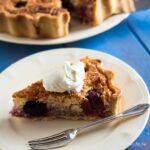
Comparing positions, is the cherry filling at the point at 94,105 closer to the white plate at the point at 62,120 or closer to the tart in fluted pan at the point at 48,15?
the white plate at the point at 62,120

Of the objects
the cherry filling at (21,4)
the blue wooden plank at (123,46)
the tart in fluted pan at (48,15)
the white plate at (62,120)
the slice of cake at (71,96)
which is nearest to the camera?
the white plate at (62,120)

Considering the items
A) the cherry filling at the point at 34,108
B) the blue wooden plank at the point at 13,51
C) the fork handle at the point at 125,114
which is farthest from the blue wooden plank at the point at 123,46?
the cherry filling at the point at 34,108

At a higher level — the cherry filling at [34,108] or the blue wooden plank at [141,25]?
the blue wooden plank at [141,25]

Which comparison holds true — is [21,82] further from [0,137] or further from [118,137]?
[118,137]

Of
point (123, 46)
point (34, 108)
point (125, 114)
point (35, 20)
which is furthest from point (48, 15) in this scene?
point (125, 114)

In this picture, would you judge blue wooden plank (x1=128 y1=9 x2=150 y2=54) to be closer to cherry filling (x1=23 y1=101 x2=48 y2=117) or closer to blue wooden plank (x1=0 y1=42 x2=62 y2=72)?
blue wooden plank (x1=0 y1=42 x2=62 y2=72)

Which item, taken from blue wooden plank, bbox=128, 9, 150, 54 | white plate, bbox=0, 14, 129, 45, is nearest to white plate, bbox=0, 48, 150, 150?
white plate, bbox=0, 14, 129, 45
